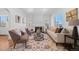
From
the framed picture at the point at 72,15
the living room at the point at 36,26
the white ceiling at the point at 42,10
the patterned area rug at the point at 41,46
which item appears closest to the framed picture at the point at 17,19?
the living room at the point at 36,26

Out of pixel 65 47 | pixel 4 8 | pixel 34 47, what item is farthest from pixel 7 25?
pixel 65 47

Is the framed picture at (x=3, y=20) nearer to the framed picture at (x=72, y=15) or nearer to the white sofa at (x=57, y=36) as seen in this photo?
the white sofa at (x=57, y=36)

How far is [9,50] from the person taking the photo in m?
3.63

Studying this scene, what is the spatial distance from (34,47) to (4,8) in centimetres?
116

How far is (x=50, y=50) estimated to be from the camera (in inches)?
143

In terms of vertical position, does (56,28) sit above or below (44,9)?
below

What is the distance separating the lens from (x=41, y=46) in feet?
11.8

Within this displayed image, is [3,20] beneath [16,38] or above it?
above

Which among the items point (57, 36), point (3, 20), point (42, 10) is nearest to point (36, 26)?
point (42, 10)

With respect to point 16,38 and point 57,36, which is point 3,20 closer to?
point 16,38

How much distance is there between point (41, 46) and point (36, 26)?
489 mm

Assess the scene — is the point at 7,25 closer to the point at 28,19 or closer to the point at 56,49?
the point at 28,19
